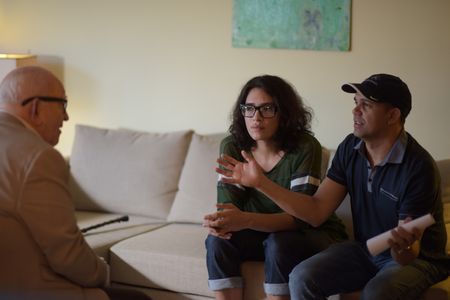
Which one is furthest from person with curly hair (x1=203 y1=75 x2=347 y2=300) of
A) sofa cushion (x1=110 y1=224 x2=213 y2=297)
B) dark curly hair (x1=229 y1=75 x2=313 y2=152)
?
sofa cushion (x1=110 y1=224 x2=213 y2=297)

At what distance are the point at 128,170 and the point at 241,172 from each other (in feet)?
4.25

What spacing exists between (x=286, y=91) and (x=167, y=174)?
3.47 feet

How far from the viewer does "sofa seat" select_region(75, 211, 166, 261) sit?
3.03 metres

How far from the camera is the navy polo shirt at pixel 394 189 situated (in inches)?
87.8

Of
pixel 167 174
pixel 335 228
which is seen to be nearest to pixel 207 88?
pixel 167 174

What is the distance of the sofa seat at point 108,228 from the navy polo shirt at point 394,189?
3.83 ft

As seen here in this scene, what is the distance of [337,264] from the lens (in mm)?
2328

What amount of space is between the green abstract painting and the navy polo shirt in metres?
1.05

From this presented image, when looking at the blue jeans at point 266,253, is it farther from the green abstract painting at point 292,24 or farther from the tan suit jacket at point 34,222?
the green abstract painting at point 292,24

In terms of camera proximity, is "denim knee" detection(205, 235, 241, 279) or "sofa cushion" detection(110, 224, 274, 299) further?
"sofa cushion" detection(110, 224, 274, 299)

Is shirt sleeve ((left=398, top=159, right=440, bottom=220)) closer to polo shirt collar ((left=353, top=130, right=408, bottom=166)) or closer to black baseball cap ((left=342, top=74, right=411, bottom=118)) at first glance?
polo shirt collar ((left=353, top=130, right=408, bottom=166))

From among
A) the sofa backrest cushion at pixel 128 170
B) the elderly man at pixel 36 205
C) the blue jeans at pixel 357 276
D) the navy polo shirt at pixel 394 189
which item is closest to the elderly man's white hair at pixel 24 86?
the elderly man at pixel 36 205

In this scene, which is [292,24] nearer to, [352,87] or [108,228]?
[352,87]

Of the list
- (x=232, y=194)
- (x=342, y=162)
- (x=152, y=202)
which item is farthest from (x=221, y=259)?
(x=152, y=202)
